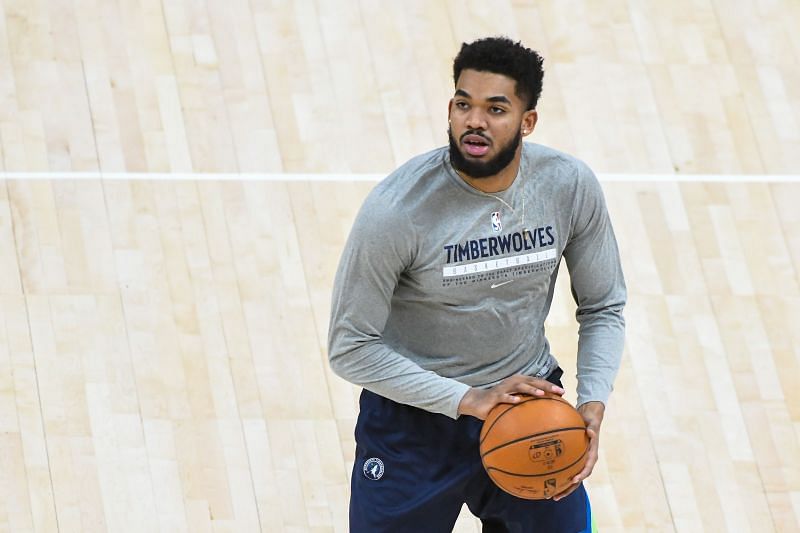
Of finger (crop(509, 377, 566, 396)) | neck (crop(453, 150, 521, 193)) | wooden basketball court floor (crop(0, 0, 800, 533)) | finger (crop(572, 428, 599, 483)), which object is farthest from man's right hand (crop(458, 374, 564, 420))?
wooden basketball court floor (crop(0, 0, 800, 533))

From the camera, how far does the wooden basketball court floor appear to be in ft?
17.2

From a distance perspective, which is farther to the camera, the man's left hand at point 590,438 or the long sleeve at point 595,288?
the long sleeve at point 595,288

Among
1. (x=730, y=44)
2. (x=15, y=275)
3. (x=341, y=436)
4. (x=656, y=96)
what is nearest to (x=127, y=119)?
(x=15, y=275)

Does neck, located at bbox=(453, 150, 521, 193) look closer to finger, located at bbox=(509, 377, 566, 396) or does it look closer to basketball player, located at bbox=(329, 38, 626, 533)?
basketball player, located at bbox=(329, 38, 626, 533)

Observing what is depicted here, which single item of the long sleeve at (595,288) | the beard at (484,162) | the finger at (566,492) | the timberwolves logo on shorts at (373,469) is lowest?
the finger at (566,492)

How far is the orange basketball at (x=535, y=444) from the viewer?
3559 mm

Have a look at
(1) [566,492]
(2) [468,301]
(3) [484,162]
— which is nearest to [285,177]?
(2) [468,301]

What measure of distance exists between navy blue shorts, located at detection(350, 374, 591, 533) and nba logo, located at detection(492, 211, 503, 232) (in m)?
0.55

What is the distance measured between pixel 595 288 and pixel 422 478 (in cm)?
69

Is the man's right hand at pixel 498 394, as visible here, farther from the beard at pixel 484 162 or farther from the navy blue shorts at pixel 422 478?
the beard at pixel 484 162

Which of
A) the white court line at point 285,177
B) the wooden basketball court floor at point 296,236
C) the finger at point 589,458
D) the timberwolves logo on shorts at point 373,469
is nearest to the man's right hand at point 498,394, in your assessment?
the finger at point 589,458

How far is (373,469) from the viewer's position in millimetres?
3861

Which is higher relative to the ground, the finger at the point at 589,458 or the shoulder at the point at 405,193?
the shoulder at the point at 405,193

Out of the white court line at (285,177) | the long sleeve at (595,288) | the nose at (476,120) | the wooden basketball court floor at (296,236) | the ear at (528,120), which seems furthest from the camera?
the white court line at (285,177)
